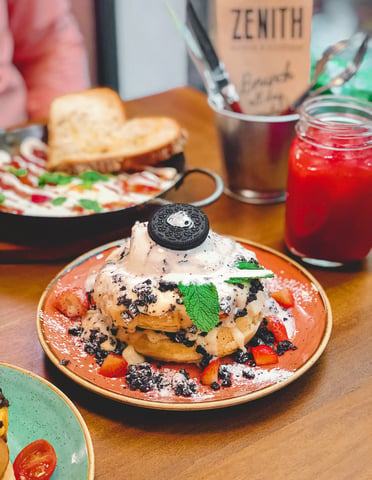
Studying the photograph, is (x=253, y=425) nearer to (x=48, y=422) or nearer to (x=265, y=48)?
(x=48, y=422)

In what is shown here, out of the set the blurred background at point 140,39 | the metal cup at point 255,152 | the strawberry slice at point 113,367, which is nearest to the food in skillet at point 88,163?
the metal cup at point 255,152

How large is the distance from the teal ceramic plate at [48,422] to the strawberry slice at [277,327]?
16.5 inches

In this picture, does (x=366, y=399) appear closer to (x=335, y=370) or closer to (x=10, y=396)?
(x=335, y=370)

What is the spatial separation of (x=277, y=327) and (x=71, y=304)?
1.34 feet

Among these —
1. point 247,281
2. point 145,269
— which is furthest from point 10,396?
point 247,281

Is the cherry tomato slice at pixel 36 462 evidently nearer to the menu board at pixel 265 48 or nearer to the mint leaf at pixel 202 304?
the mint leaf at pixel 202 304

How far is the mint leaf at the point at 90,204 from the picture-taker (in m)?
1.48

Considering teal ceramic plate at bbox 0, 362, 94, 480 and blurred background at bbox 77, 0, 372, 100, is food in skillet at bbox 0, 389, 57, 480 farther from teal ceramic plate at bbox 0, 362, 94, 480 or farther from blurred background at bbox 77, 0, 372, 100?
blurred background at bbox 77, 0, 372, 100

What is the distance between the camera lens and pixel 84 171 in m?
1.71

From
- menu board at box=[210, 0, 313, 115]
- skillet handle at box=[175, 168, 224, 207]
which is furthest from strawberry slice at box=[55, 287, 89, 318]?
menu board at box=[210, 0, 313, 115]

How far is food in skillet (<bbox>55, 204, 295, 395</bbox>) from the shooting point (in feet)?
3.24

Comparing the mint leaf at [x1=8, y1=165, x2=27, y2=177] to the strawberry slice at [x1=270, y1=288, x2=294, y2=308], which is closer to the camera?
the strawberry slice at [x1=270, y1=288, x2=294, y2=308]

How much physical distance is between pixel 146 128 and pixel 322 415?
3.87ft

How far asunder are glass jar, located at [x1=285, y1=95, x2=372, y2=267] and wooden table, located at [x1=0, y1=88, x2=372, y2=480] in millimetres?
169
